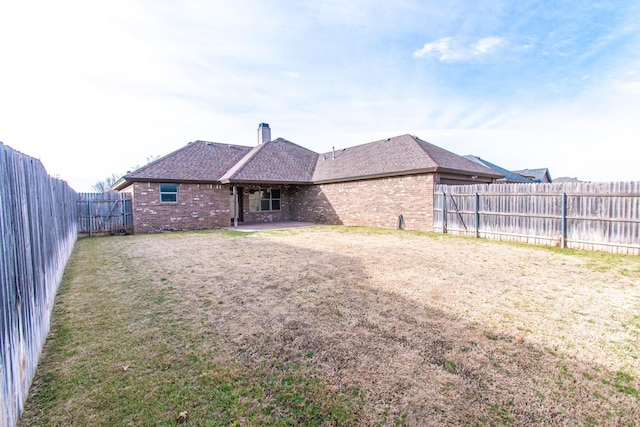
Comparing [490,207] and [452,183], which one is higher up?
[452,183]

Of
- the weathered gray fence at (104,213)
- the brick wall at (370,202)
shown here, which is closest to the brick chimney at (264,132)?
the brick wall at (370,202)

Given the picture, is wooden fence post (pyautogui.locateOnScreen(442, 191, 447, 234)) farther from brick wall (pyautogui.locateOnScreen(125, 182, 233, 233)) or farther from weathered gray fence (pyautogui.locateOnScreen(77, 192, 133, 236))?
weathered gray fence (pyautogui.locateOnScreen(77, 192, 133, 236))

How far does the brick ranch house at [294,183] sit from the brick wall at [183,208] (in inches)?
1.7

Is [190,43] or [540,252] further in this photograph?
[190,43]

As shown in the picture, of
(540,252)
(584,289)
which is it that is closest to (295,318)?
(584,289)

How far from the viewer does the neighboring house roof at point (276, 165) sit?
16.2 meters

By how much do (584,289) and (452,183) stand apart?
903 cm

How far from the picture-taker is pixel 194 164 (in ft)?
54.0

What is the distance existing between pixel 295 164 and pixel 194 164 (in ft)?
20.7

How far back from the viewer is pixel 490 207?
35.1 ft

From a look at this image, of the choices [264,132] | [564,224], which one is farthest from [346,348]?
[264,132]

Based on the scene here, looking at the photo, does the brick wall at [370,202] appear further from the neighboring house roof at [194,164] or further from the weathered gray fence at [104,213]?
the weathered gray fence at [104,213]

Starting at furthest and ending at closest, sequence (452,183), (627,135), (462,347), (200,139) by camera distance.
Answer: (200,139), (627,135), (452,183), (462,347)

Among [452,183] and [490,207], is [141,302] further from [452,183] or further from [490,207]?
[452,183]
